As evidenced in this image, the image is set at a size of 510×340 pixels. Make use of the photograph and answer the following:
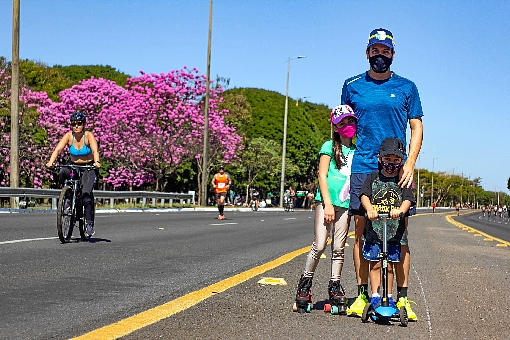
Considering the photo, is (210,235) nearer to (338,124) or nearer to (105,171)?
(338,124)

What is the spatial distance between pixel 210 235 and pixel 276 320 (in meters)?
8.72

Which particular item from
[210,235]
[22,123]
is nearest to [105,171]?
[22,123]

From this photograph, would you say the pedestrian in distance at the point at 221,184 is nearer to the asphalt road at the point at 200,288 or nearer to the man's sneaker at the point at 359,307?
the asphalt road at the point at 200,288

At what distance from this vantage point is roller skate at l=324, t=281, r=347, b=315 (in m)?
5.05

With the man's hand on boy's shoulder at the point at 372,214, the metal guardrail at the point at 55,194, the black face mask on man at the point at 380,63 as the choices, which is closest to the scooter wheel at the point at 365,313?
the man's hand on boy's shoulder at the point at 372,214

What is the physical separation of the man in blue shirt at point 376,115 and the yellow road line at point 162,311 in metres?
1.22

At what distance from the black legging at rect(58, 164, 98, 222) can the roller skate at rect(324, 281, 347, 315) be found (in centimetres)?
557

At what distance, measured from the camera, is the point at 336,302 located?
5109 millimetres

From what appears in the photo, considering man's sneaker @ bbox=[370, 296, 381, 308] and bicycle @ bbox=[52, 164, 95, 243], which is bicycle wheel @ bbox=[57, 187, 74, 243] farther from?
man's sneaker @ bbox=[370, 296, 381, 308]

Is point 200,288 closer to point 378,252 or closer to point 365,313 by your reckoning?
point 365,313

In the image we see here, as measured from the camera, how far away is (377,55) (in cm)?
512

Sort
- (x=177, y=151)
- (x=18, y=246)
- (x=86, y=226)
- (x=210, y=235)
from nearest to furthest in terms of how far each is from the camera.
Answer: (x=18, y=246), (x=86, y=226), (x=210, y=235), (x=177, y=151)

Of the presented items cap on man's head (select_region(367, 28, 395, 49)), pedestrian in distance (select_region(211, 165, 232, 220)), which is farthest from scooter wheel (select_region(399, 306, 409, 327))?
pedestrian in distance (select_region(211, 165, 232, 220))

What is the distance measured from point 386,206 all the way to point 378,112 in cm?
77
